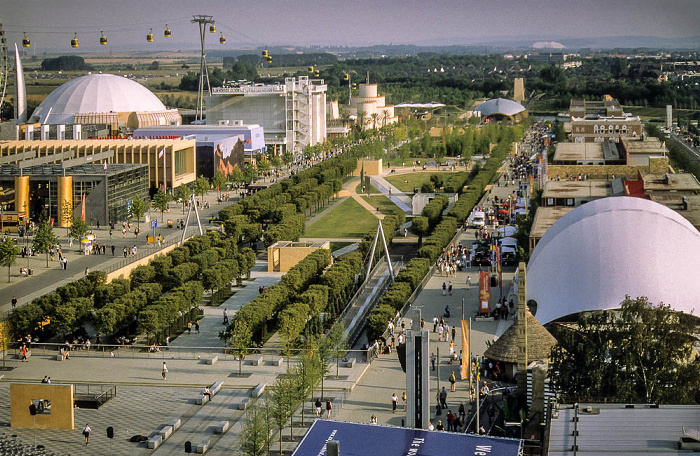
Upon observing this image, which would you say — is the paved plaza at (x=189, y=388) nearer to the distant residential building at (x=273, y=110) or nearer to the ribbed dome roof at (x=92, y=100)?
the ribbed dome roof at (x=92, y=100)

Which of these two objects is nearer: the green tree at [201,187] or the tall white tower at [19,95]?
the green tree at [201,187]

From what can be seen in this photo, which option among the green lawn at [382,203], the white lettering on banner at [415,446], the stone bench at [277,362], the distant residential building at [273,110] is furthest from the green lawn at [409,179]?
the white lettering on banner at [415,446]

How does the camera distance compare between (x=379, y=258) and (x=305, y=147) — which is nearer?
(x=379, y=258)

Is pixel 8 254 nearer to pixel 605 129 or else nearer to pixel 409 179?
pixel 409 179

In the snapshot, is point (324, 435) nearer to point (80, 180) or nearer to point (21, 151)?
point (80, 180)

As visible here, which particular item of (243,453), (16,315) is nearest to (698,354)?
(243,453)

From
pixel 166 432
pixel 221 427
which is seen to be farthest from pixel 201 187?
pixel 166 432

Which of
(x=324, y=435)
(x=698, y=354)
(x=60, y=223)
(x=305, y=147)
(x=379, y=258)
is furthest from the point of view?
(x=305, y=147)
